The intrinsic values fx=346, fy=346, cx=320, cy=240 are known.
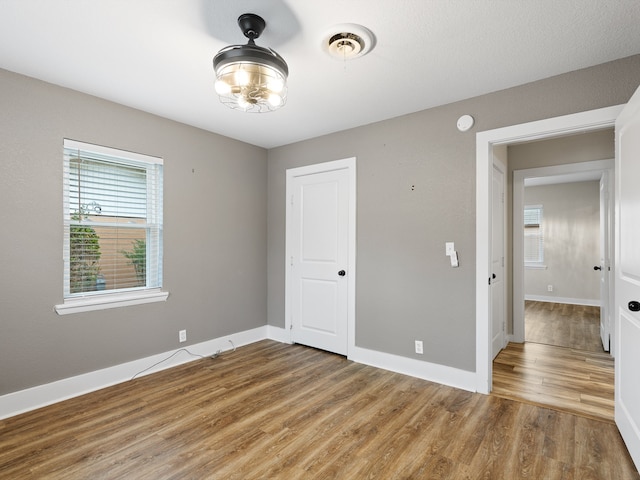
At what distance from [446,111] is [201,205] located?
2.64 meters

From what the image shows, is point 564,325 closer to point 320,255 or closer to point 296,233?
point 320,255

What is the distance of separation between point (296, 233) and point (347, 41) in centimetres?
250

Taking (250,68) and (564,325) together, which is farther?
(564,325)

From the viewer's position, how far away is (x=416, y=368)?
3.29 meters

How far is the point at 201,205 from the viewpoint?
12.4 ft

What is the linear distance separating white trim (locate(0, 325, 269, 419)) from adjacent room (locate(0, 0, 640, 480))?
16 mm

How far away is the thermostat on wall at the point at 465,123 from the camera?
9.74 ft

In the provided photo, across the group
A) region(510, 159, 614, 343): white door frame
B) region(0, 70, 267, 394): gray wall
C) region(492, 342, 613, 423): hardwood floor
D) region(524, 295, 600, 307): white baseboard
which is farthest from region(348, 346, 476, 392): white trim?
region(524, 295, 600, 307): white baseboard

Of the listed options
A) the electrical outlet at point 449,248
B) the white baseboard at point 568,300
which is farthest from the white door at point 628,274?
the white baseboard at point 568,300

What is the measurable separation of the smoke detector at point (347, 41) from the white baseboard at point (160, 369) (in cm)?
267

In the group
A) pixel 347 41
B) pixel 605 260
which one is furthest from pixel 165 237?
pixel 605 260

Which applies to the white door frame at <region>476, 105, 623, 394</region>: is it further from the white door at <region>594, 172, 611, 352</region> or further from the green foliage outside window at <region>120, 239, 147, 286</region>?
the green foliage outside window at <region>120, 239, 147, 286</region>

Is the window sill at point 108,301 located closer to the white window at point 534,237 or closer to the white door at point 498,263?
the white door at point 498,263

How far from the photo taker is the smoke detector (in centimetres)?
203
